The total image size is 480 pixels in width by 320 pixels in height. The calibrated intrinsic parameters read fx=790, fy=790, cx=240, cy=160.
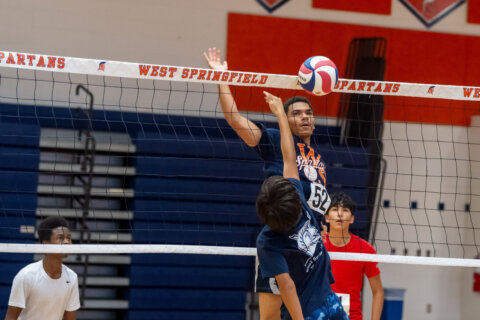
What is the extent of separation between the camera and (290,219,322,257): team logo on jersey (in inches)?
147

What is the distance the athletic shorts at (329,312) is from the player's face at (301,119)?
143 centimetres

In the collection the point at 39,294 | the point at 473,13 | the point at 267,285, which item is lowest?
the point at 39,294

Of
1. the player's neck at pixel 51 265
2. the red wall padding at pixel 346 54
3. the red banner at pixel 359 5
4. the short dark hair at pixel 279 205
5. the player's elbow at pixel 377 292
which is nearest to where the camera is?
the short dark hair at pixel 279 205

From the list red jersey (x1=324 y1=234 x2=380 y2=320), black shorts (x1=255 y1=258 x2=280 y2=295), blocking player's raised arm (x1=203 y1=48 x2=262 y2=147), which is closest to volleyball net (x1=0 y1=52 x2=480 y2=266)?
red jersey (x1=324 y1=234 x2=380 y2=320)

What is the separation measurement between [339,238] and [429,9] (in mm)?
6095

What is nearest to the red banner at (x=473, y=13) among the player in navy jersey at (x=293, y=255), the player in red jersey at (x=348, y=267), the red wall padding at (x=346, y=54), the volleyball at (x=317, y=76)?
the red wall padding at (x=346, y=54)

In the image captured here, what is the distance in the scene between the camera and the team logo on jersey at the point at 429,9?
10844mm

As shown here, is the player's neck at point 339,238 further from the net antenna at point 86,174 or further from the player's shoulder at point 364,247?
the net antenna at point 86,174

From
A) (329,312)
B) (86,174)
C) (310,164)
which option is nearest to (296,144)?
(310,164)

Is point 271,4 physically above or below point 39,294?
above

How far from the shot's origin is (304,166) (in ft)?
15.7

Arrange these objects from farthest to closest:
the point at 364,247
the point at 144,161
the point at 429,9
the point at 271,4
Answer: the point at 429,9 < the point at 271,4 < the point at 144,161 < the point at 364,247

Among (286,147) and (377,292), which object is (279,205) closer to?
(286,147)

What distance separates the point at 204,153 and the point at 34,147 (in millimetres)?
1986
